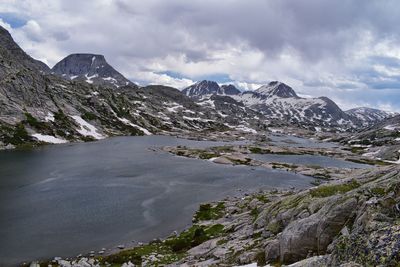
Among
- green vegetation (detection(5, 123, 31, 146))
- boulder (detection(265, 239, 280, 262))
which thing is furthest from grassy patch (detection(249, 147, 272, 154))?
boulder (detection(265, 239, 280, 262))

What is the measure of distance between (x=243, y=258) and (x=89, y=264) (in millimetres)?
19263

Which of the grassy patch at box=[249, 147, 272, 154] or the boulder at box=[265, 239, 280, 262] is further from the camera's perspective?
the grassy patch at box=[249, 147, 272, 154]

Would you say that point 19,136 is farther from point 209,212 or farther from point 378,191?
point 378,191

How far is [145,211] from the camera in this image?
64.9 m

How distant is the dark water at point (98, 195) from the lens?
51.0 metres

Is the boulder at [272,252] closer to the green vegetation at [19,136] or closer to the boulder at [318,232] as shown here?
the boulder at [318,232]

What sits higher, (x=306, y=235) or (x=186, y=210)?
(x=306, y=235)

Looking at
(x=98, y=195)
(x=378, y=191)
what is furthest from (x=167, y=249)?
(x=98, y=195)

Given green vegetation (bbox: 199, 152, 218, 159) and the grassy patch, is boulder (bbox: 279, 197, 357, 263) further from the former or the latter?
the grassy patch

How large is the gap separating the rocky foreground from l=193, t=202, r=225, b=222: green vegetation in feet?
3.53

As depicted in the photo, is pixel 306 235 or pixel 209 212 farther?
pixel 209 212

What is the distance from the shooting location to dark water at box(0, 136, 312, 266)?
51.0 metres

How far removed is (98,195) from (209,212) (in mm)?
26375

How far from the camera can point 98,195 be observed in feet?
246
